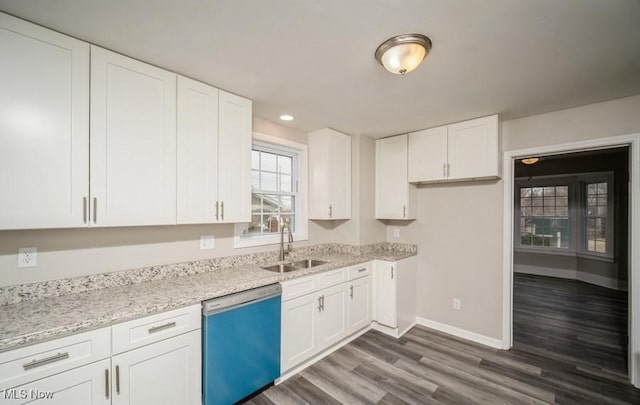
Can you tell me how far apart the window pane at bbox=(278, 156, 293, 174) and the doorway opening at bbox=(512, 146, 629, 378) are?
3.18 metres

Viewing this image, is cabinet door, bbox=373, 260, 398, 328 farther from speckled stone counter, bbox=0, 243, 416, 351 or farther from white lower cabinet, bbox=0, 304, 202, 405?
white lower cabinet, bbox=0, 304, 202, 405

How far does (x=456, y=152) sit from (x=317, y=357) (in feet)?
8.50

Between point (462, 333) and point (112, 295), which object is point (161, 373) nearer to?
point (112, 295)

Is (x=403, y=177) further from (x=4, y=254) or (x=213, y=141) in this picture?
(x=4, y=254)

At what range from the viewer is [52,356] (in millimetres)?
1212

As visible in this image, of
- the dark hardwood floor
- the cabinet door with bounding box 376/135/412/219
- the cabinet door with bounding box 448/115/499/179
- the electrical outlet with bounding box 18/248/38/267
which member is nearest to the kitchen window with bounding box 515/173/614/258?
the dark hardwood floor

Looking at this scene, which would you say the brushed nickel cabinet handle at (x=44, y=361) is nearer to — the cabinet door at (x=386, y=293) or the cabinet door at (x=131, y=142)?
the cabinet door at (x=131, y=142)

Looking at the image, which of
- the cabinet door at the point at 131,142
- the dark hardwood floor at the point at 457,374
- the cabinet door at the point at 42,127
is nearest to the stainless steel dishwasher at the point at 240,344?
the dark hardwood floor at the point at 457,374

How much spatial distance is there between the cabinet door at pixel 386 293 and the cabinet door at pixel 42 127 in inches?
109

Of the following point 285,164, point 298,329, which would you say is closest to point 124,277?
point 298,329

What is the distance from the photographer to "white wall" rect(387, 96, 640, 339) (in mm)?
2414

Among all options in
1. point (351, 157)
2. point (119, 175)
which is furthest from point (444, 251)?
point (119, 175)

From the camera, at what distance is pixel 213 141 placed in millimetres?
2078

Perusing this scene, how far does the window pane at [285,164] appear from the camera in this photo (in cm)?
314
